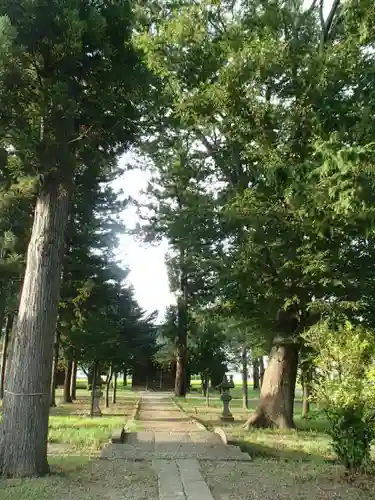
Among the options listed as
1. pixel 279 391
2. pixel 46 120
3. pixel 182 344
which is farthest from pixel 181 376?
pixel 46 120

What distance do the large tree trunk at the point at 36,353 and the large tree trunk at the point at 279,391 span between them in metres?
8.65

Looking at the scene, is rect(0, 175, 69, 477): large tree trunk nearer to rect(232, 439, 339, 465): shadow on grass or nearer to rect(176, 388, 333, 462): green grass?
rect(176, 388, 333, 462): green grass

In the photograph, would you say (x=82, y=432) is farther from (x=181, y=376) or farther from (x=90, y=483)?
(x=181, y=376)

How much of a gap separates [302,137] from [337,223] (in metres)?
2.76

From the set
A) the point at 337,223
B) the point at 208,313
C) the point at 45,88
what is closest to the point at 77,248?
the point at 208,313

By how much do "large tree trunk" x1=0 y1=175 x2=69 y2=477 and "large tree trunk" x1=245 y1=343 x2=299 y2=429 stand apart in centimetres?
865

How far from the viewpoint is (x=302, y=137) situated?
42.1 ft

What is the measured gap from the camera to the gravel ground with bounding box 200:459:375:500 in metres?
6.32

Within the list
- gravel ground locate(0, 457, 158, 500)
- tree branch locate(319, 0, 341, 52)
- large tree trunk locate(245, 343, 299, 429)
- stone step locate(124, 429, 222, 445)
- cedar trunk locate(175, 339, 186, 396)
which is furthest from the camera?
cedar trunk locate(175, 339, 186, 396)

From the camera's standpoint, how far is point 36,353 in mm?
7180

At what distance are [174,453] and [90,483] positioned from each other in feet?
8.66

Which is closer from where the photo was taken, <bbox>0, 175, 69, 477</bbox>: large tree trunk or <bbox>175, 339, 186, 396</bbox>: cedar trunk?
<bbox>0, 175, 69, 477</bbox>: large tree trunk

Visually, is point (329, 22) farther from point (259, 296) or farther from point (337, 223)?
point (259, 296)

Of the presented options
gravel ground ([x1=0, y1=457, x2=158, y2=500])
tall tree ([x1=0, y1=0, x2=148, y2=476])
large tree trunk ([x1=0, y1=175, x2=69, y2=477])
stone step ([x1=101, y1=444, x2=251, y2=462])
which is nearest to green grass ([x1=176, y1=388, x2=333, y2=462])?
stone step ([x1=101, y1=444, x2=251, y2=462])
